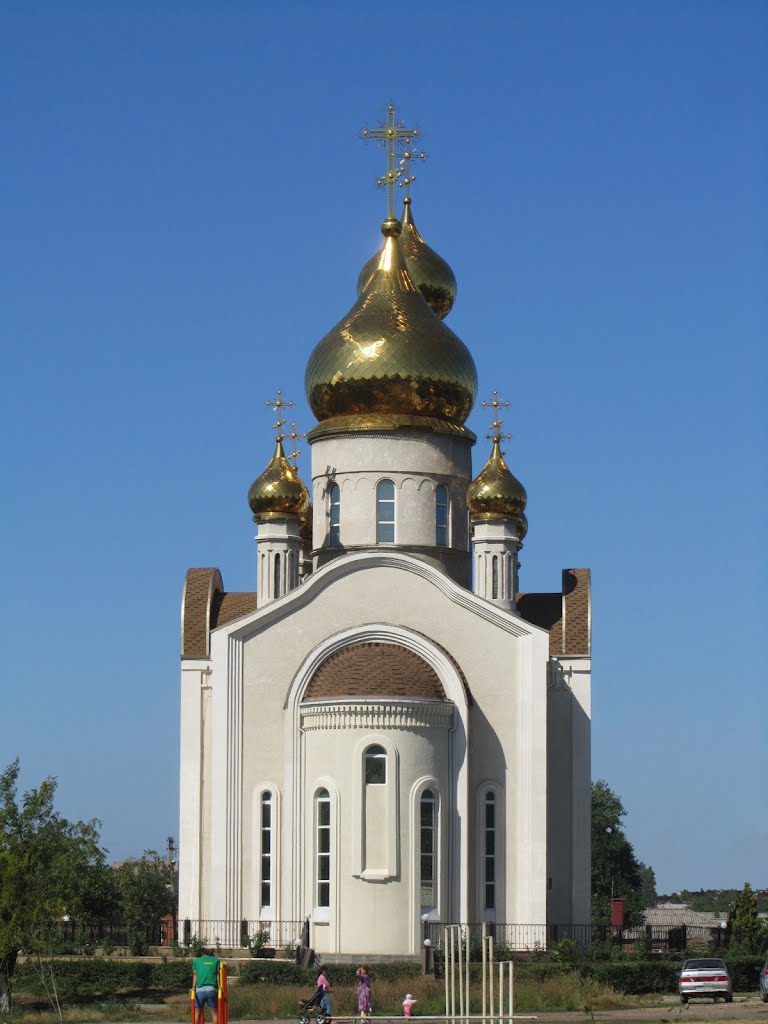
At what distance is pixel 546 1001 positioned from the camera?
29.4 meters

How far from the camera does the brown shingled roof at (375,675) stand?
34844 mm

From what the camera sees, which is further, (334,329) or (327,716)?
(334,329)

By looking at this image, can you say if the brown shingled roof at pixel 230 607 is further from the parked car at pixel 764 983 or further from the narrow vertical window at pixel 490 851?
the parked car at pixel 764 983

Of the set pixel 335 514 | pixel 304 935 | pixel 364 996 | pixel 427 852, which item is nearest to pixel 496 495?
pixel 335 514

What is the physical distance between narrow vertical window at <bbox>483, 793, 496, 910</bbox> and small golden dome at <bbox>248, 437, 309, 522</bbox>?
7501mm

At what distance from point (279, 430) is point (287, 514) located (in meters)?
2.06

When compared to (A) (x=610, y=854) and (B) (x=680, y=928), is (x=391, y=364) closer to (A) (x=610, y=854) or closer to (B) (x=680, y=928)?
(B) (x=680, y=928)

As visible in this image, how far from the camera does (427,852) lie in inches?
1371

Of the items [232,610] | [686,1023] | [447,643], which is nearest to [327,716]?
[447,643]

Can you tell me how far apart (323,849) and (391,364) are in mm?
9739

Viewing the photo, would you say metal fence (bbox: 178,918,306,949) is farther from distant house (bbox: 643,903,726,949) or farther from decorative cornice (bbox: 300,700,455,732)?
distant house (bbox: 643,903,726,949)

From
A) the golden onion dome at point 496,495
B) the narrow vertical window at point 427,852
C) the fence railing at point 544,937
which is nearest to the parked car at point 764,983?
the fence railing at point 544,937

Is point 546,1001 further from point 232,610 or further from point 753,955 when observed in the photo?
point 232,610

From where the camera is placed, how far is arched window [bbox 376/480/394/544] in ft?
127
